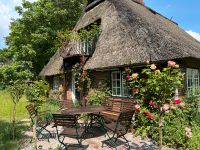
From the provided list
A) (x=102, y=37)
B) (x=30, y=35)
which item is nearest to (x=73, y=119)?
(x=102, y=37)

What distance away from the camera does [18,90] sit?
23.1 ft

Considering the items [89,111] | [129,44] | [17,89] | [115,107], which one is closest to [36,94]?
[17,89]

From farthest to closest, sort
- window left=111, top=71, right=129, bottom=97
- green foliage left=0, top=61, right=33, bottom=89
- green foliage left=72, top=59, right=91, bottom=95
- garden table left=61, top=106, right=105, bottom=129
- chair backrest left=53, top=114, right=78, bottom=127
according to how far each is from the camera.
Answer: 1. green foliage left=0, top=61, right=33, bottom=89
2. green foliage left=72, top=59, right=91, bottom=95
3. window left=111, top=71, right=129, bottom=97
4. garden table left=61, top=106, right=105, bottom=129
5. chair backrest left=53, top=114, right=78, bottom=127

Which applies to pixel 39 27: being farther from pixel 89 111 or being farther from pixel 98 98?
pixel 89 111

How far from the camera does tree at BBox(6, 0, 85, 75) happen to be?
21.7 meters

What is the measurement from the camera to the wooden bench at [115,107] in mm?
7359

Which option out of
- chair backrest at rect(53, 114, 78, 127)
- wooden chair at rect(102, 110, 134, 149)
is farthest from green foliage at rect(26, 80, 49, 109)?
wooden chair at rect(102, 110, 134, 149)

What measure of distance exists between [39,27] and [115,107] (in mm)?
16424

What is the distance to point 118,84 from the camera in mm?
10273

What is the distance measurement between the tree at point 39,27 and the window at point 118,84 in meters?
12.4

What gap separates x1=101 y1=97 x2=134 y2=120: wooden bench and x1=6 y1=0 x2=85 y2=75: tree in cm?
Answer: 1419

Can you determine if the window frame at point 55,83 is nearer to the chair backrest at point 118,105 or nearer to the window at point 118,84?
the window at point 118,84

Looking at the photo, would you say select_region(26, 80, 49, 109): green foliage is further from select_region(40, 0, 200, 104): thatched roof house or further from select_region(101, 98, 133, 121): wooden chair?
select_region(40, 0, 200, 104): thatched roof house

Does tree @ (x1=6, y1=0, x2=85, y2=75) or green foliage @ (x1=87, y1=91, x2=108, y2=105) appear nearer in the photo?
green foliage @ (x1=87, y1=91, x2=108, y2=105)
